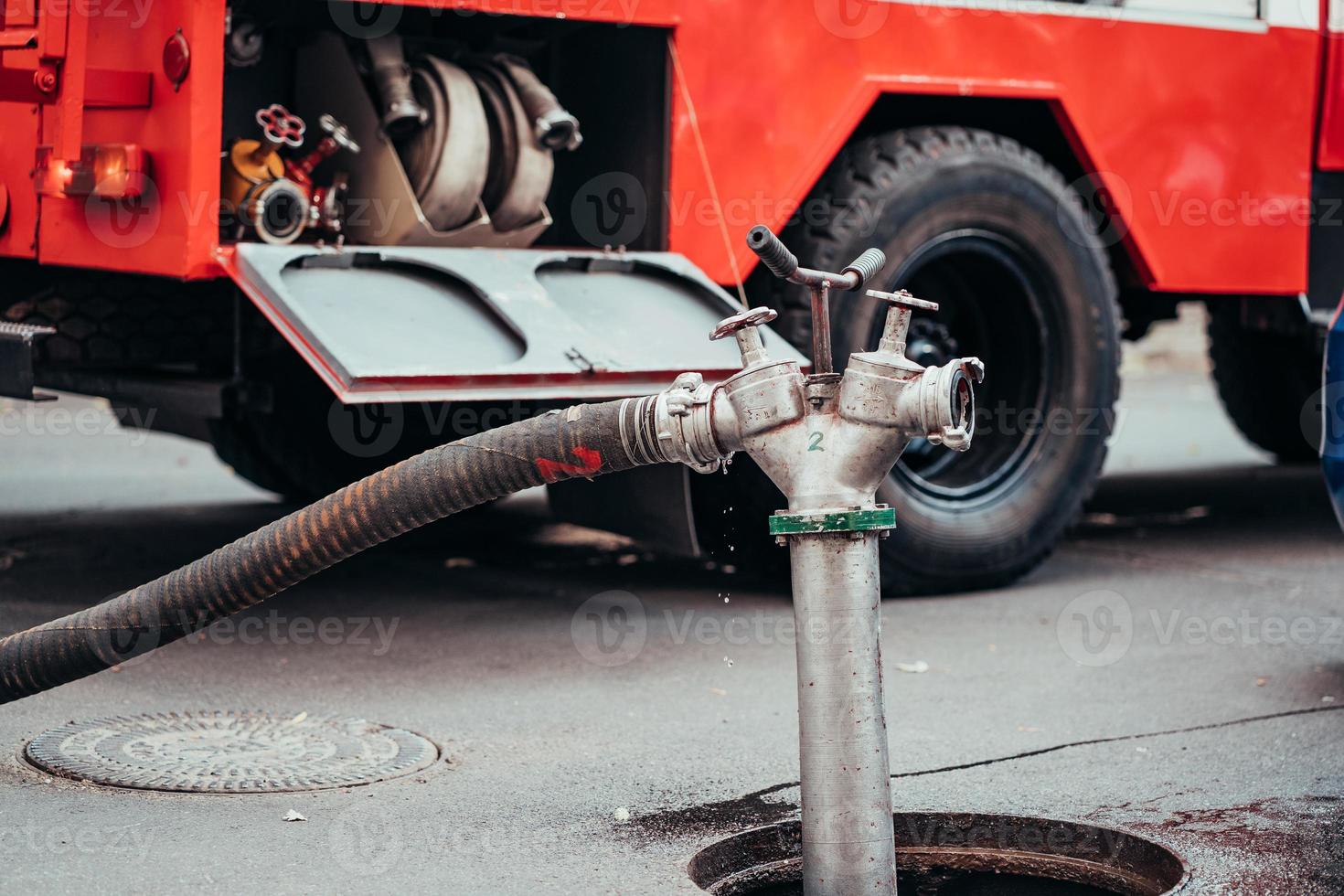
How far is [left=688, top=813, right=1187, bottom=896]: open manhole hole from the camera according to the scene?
2.99 metres

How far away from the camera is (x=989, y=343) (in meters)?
5.50

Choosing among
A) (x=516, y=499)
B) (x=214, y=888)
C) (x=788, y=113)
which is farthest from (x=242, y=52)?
(x=516, y=499)

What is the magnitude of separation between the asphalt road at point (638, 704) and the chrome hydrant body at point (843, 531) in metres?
0.33

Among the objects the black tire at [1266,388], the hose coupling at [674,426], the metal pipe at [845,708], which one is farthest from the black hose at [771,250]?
the black tire at [1266,388]

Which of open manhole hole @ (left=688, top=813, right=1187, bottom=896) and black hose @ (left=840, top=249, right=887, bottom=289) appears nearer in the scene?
black hose @ (left=840, top=249, right=887, bottom=289)

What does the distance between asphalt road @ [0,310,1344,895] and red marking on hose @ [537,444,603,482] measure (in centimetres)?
66

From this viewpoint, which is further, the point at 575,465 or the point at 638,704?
the point at 638,704

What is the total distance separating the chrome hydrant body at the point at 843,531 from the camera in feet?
8.68

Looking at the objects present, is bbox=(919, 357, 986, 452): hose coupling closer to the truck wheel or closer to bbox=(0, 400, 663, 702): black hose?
bbox=(0, 400, 663, 702): black hose

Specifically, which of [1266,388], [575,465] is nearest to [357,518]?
[575,465]

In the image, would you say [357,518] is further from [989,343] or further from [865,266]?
[989,343]

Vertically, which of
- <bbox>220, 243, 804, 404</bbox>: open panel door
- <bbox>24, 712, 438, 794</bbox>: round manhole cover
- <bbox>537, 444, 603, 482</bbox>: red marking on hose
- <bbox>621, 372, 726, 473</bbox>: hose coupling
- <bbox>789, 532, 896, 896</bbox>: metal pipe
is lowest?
<bbox>24, 712, 438, 794</bbox>: round manhole cover

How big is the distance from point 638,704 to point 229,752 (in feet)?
3.19

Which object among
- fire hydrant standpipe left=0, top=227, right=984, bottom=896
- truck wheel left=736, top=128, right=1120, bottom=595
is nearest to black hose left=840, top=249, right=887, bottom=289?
fire hydrant standpipe left=0, top=227, right=984, bottom=896
